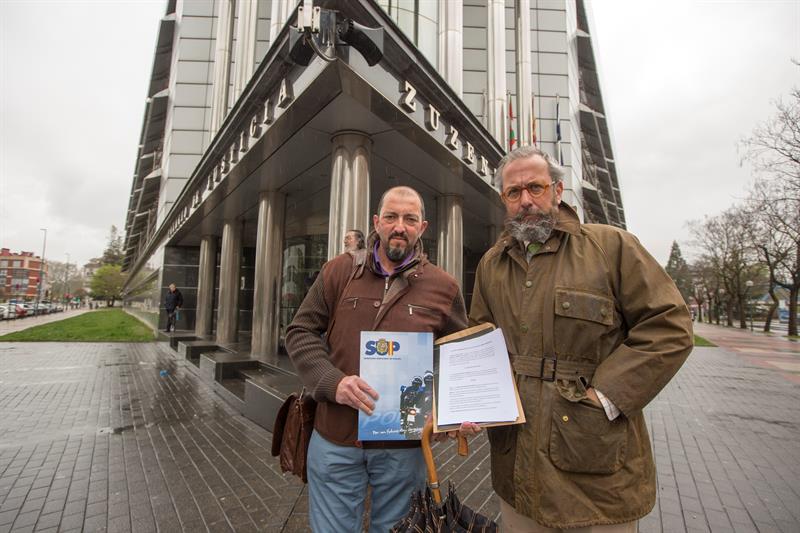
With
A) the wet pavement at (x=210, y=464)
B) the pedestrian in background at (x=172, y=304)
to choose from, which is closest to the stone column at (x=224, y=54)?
the pedestrian in background at (x=172, y=304)

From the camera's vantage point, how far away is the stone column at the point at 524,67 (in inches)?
658

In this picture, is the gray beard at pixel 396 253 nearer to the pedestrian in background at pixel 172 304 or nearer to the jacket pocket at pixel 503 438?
the jacket pocket at pixel 503 438

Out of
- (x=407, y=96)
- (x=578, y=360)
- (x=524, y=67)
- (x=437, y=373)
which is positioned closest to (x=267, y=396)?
(x=437, y=373)

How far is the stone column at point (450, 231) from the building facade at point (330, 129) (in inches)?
1.8

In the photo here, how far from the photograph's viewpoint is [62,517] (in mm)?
3381

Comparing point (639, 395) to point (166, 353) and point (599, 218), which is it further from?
point (599, 218)

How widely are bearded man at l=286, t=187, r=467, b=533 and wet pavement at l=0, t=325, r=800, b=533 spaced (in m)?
1.66

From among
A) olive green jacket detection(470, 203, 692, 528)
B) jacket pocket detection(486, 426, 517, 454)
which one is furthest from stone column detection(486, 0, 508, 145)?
jacket pocket detection(486, 426, 517, 454)

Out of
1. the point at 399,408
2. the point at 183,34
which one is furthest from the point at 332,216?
the point at 183,34

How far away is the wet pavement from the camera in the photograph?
3449mm

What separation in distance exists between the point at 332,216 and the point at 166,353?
1029 cm

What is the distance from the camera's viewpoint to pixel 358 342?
1.96m

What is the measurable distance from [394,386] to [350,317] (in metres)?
0.40

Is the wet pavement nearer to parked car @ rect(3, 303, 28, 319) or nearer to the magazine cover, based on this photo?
the magazine cover
